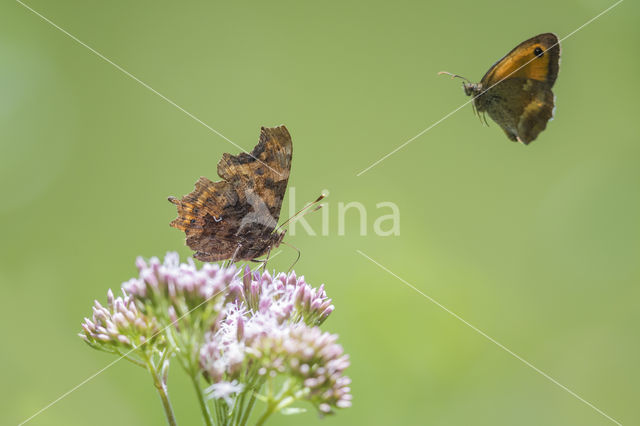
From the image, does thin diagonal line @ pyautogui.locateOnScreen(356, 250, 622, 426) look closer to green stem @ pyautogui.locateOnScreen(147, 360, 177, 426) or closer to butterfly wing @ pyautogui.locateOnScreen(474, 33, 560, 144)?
butterfly wing @ pyautogui.locateOnScreen(474, 33, 560, 144)

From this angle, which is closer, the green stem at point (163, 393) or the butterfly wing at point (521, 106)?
the green stem at point (163, 393)

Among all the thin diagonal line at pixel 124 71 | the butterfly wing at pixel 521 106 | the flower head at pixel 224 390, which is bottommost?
the flower head at pixel 224 390

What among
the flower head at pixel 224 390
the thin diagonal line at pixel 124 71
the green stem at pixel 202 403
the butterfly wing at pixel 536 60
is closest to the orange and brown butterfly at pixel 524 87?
the butterfly wing at pixel 536 60

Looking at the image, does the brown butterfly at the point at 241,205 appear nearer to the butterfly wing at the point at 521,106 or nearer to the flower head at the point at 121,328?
the flower head at the point at 121,328

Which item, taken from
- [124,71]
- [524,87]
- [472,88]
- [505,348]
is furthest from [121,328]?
[124,71]

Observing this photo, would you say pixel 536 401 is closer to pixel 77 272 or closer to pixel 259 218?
pixel 259 218

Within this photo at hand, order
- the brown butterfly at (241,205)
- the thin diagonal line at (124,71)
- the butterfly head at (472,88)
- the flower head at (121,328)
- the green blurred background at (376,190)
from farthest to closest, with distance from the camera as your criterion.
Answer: the thin diagonal line at (124,71) < the green blurred background at (376,190) < the butterfly head at (472,88) < the brown butterfly at (241,205) < the flower head at (121,328)

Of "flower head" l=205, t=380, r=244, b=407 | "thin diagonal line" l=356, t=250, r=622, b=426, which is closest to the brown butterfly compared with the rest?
"flower head" l=205, t=380, r=244, b=407
